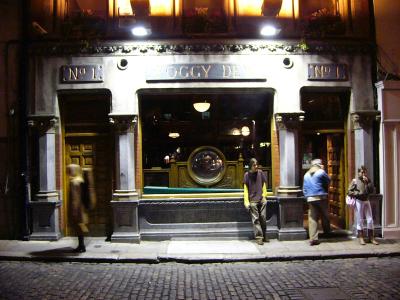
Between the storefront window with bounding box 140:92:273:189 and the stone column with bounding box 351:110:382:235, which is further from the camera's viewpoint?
the storefront window with bounding box 140:92:273:189

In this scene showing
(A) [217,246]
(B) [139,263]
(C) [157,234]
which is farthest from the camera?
(C) [157,234]

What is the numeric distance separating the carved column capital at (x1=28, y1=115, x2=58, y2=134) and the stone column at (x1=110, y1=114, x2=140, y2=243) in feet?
4.90

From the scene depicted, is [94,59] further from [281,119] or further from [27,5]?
[281,119]

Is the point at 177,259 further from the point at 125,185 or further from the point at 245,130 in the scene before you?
the point at 245,130

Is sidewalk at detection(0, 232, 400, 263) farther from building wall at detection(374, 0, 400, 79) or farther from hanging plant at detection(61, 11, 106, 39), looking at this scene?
hanging plant at detection(61, 11, 106, 39)

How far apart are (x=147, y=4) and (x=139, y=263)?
18.9 ft

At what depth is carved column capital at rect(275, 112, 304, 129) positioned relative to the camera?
10.3 meters

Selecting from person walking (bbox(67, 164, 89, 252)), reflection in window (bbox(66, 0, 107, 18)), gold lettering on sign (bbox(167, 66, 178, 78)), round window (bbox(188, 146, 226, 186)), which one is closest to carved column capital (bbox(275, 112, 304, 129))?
round window (bbox(188, 146, 226, 186))

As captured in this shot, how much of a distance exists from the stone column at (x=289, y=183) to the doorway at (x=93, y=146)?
14.0 feet

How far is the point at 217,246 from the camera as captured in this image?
9.54 m

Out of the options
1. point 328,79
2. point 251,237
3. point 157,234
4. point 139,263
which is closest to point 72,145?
point 157,234

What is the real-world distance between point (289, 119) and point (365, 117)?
188 cm

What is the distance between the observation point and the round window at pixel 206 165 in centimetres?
1091

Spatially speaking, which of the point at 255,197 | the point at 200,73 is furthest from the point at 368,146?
the point at 200,73
